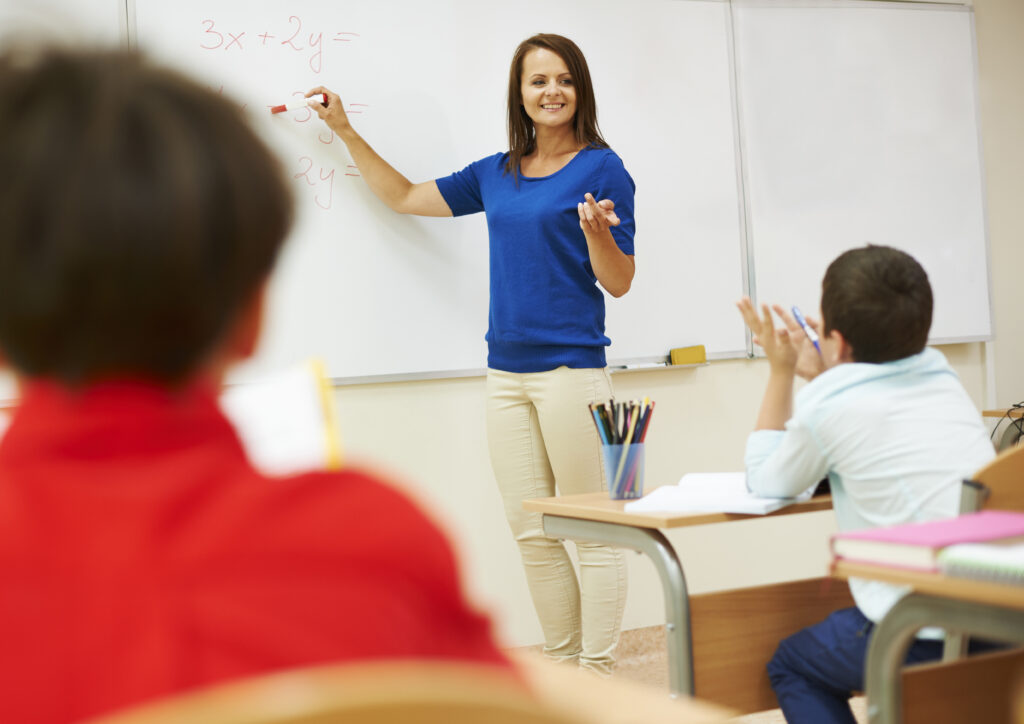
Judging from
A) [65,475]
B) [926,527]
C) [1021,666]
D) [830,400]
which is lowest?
[1021,666]

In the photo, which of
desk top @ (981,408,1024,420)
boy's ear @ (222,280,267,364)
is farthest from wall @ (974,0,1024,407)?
boy's ear @ (222,280,267,364)

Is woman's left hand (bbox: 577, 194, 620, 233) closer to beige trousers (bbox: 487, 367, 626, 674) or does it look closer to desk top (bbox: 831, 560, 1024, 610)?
beige trousers (bbox: 487, 367, 626, 674)

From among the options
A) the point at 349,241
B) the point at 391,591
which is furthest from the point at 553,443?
the point at 391,591

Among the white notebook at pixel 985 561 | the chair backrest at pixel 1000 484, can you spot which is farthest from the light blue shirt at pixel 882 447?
the white notebook at pixel 985 561

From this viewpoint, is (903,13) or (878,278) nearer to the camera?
(878,278)

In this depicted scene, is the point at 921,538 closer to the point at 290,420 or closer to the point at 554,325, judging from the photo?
the point at 290,420

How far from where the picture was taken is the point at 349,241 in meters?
2.96

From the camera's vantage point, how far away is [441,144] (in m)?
3.07

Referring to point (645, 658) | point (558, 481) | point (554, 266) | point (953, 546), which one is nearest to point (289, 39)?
point (554, 266)

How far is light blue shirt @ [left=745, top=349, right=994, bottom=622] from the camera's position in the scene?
5.07ft

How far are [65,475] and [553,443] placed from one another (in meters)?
2.20

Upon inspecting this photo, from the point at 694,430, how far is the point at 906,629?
2151mm

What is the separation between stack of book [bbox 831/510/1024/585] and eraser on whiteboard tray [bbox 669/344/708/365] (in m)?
2.06

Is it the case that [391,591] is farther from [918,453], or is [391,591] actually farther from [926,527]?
[918,453]
